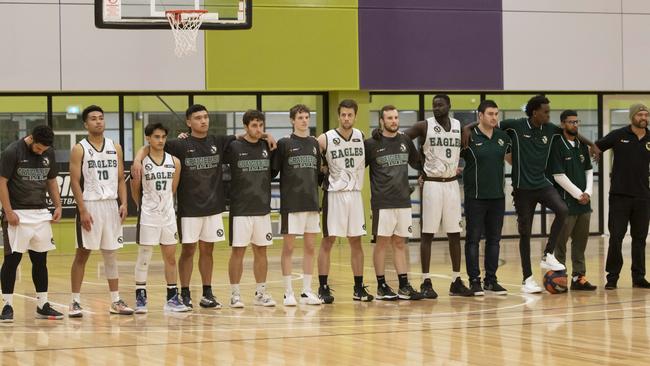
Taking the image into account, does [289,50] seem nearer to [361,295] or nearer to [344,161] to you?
[344,161]

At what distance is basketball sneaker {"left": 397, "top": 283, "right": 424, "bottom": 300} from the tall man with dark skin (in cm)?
228

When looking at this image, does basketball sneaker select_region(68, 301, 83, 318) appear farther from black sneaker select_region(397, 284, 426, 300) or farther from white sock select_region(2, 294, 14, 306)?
black sneaker select_region(397, 284, 426, 300)

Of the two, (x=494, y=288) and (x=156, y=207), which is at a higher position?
(x=156, y=207)

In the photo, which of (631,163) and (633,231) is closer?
(631,163)

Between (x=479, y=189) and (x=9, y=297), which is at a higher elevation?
(x=479, y=189)

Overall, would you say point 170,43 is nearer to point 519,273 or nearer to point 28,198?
point 519,273

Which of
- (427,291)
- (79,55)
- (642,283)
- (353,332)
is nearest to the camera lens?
(353,332)

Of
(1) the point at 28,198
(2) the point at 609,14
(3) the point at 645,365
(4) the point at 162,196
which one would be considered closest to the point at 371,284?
(4) the point at 162,196

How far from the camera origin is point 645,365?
722cm

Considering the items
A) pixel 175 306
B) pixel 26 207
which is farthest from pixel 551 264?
pixel 26 207

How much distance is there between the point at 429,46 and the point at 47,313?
1225 centimetres

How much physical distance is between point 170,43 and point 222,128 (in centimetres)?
200

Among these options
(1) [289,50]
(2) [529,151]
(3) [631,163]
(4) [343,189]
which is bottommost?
(4) [343,189]

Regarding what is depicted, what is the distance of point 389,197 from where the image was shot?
456 inches
